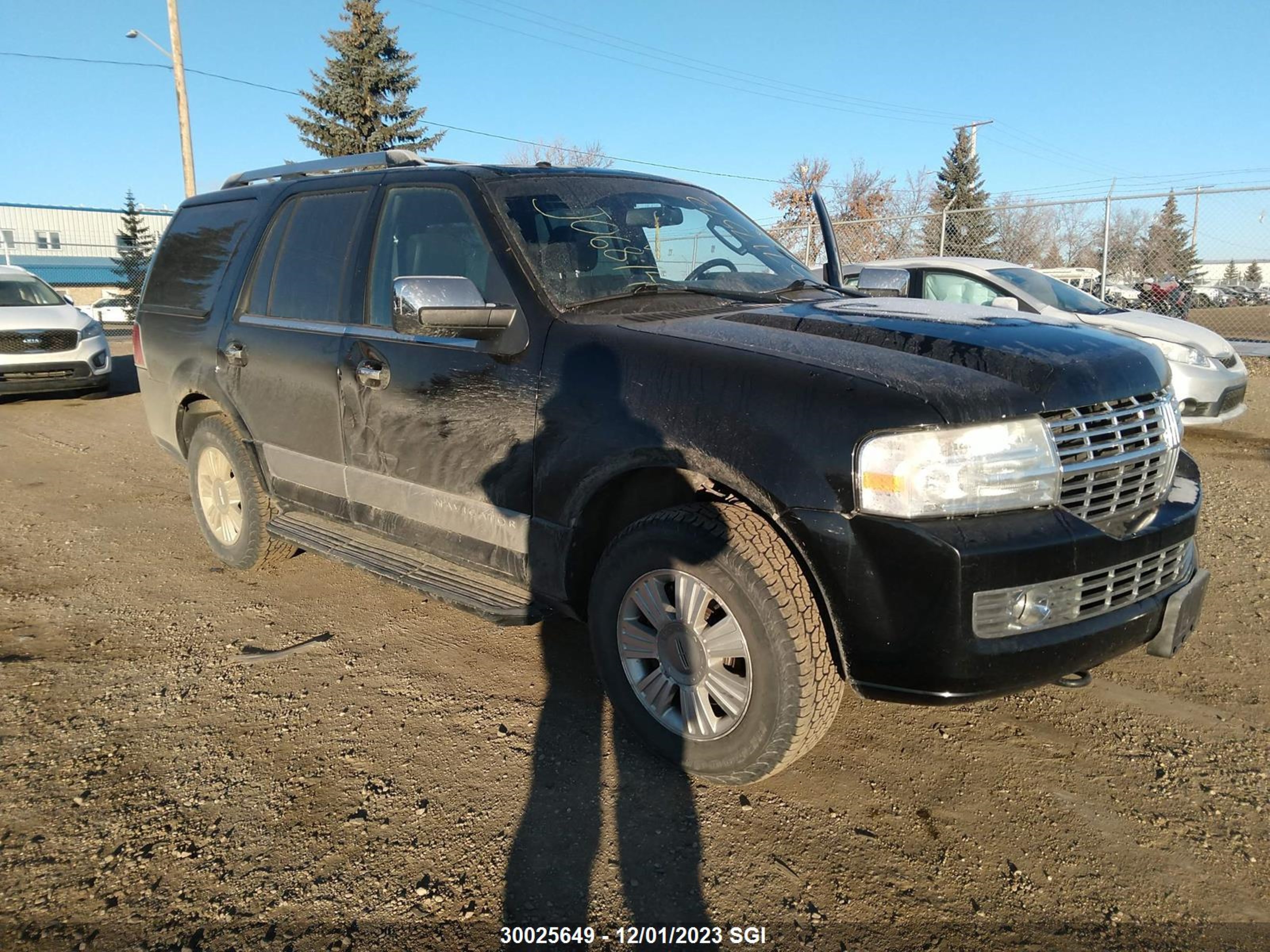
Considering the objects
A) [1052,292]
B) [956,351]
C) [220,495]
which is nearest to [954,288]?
[1052,292]

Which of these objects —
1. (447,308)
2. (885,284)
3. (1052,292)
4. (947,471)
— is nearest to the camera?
(947,471)

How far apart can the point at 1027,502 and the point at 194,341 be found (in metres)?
4.25

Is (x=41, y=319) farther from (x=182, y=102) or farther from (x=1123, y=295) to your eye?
(x=1123, y=295)

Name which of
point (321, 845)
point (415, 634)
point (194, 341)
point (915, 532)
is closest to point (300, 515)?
point (415, 634)

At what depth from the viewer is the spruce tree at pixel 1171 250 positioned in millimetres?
12812

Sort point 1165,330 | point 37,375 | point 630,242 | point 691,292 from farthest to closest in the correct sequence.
→ point 37,375, point 1165,330, point 630,242, point 691,292

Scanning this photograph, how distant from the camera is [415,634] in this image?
4012 mm

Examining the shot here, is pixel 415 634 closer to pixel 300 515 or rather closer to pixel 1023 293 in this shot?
pixel 300 515

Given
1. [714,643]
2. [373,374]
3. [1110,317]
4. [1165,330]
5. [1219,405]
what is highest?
[1110,317]

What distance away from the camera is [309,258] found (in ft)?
13.5

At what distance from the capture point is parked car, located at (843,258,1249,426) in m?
7.59

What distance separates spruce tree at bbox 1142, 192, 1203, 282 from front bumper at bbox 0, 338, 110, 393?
15102 mm

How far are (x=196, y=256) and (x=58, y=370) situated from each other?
26.5ft

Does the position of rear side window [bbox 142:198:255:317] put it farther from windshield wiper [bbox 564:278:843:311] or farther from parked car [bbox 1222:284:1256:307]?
parked car [bbox 1222:284:1256:307]
